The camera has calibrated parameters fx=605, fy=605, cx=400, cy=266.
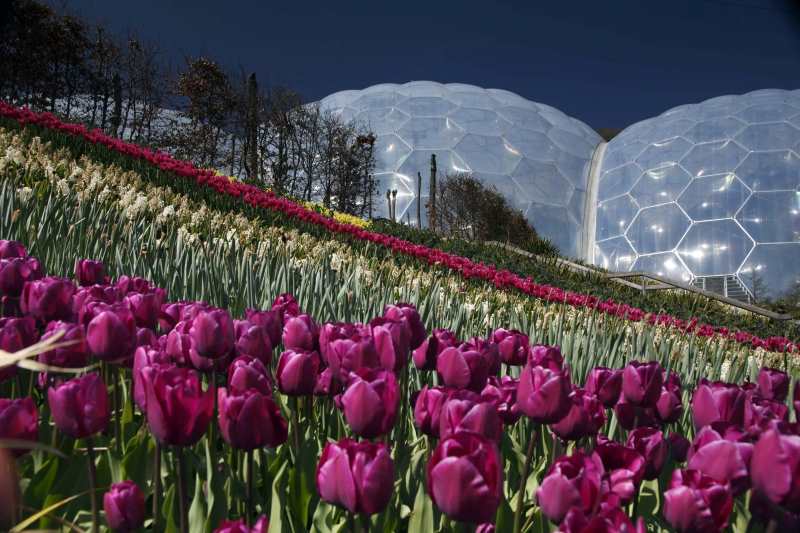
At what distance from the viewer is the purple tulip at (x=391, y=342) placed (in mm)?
1243

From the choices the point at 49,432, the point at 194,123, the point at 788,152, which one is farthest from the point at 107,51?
the point at 788,152

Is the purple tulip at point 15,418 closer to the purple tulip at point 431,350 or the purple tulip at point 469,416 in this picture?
the purple tulip at point 469,416

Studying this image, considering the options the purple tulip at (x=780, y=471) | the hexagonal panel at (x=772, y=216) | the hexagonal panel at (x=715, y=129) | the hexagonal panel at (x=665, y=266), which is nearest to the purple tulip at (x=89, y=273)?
the purple tulip at (x=780, y=471)

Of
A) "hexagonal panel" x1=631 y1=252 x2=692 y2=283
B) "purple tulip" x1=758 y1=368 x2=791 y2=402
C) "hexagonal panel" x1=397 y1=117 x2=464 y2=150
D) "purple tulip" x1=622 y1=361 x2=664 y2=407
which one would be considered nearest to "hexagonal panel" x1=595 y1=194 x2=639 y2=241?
"hexagonal panel" x1=631 y1=252 x2=692 y2=283

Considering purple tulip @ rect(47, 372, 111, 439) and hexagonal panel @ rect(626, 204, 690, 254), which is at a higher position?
hexagonal panel @ rect(626, 204, 690, 254)

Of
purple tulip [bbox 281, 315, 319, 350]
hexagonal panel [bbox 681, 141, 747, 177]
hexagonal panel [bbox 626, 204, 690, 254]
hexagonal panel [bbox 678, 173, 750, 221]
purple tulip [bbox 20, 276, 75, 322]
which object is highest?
hexagonal panel [bbox 681, 141, 747, 177]

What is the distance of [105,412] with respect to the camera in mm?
923

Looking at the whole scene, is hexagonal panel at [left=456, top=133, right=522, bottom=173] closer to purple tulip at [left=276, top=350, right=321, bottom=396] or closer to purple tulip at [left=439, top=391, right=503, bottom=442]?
purple tulip at [left=276, top=350, right=321, bottom=396]

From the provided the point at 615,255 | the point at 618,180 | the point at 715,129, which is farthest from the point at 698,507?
the point at 715,129

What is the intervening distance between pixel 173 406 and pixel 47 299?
2.59 ft

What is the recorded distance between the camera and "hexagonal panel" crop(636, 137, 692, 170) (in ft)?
104

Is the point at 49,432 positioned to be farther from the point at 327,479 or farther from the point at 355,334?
the point at 327,479

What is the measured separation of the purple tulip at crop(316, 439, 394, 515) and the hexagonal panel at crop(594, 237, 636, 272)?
31287 millimetres

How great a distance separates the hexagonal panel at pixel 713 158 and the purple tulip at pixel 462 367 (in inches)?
1294
